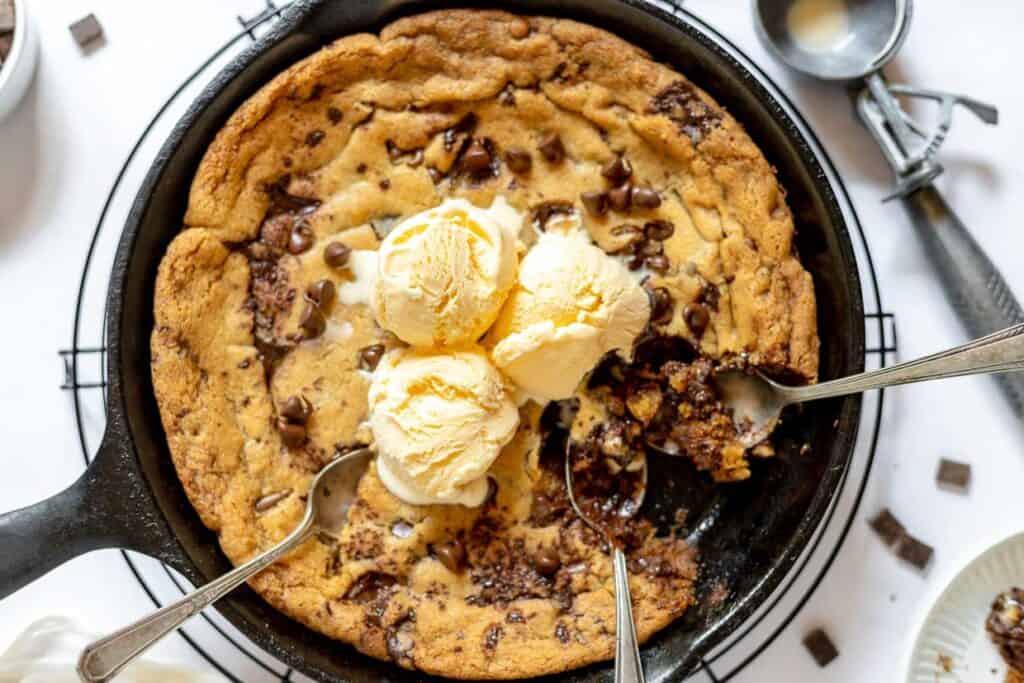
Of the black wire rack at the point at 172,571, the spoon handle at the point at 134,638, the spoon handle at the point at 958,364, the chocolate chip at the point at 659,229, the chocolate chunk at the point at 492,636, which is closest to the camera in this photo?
the spoon handle at the point at 958,364

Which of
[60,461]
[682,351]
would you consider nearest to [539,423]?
[682,351]

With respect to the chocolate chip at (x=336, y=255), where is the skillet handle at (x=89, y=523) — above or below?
below

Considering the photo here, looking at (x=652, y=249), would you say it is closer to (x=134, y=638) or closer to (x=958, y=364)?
(x=958, y=364)

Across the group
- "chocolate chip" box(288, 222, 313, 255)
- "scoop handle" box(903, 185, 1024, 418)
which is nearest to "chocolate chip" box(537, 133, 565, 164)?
"chocolate chip" box(288, 222, 313, 255)

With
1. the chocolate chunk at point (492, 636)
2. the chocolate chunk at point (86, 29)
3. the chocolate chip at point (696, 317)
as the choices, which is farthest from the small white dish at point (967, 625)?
the chocolate chunk at point (86, 29)

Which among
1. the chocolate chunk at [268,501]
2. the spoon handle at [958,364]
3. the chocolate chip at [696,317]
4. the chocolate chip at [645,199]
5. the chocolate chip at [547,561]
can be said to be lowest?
the chocolate chip at [547,561]

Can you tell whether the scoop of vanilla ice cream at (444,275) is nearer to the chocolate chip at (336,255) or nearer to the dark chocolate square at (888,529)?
the chocolate chip at (336,255)

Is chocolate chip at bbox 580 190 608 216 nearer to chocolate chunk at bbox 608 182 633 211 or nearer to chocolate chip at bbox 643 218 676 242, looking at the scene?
chocolate chunk at bbox 608 182 633 211
